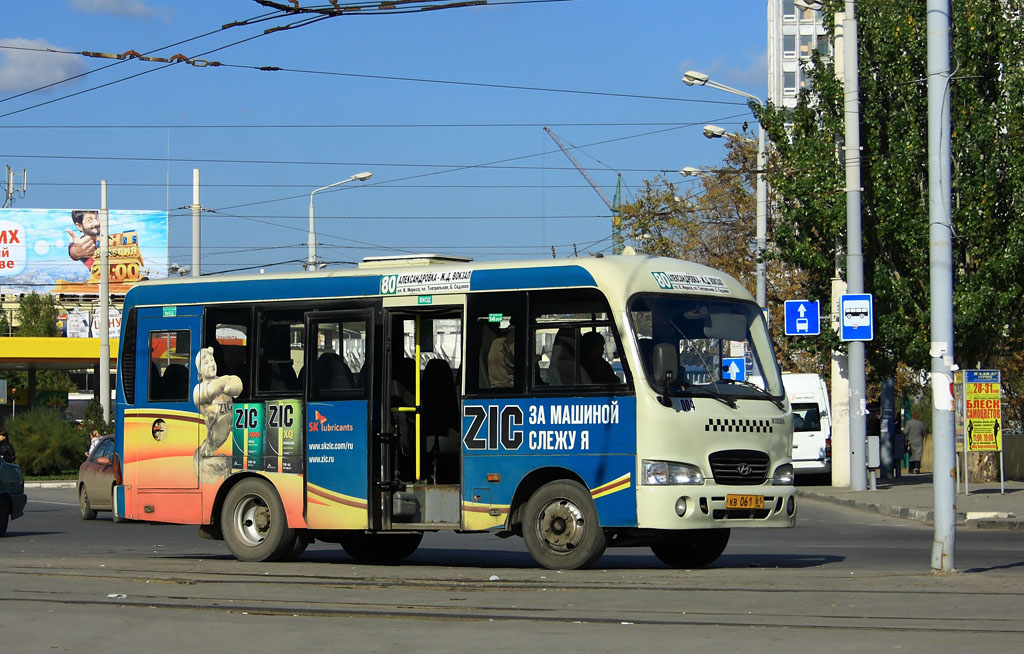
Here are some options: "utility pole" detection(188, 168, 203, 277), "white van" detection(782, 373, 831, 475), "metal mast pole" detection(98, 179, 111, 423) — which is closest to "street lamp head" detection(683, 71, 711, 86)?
"white van" detection(782, 373, 831, 475)

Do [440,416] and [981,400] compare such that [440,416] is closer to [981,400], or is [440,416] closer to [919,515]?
[919,515]

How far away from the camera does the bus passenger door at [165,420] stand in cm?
1648

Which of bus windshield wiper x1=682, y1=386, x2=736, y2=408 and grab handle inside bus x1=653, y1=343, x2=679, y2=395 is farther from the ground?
grab handle inside bus x1=653, y1=343, x2=679, y2=395

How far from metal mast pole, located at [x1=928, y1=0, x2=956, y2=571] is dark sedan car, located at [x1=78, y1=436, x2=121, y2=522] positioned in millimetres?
16691

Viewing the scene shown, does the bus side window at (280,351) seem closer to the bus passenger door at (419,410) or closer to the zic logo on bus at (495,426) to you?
the bus passenger door at (419,410)

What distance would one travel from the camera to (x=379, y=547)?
16.6 m

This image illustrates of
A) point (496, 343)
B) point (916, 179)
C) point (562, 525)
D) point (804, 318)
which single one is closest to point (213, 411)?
point (496, 343)

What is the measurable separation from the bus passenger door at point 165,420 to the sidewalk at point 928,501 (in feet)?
33.2

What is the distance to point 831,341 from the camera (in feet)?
105

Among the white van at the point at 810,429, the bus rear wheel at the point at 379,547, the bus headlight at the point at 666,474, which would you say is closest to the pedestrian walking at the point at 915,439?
the white van at the point at 810,429

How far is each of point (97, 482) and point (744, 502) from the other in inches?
622

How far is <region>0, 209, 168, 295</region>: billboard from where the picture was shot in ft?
252

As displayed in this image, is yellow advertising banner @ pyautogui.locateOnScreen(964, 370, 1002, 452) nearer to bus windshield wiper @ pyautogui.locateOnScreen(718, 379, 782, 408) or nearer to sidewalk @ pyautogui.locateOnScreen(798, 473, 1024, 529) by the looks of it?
sidewalk @ pyautogui.locateOnScreen(798, 473, 1024, 529)

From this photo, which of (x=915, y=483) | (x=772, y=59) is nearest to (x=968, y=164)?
(x=915, y=483)
